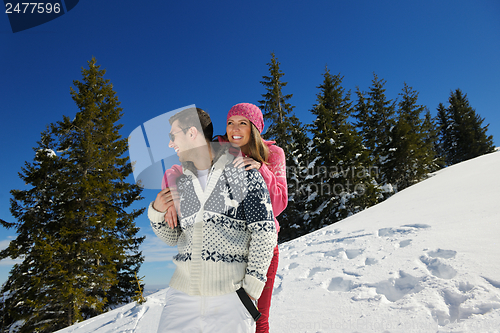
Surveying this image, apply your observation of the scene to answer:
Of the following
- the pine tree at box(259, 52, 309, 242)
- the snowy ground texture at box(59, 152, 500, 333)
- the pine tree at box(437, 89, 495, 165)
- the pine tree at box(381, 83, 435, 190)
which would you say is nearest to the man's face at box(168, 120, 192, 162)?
the snowy ground texture at box(59, 152, 500, 333)

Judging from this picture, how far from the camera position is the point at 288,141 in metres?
16.2

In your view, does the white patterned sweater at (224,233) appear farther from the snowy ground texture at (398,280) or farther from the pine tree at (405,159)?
the pine tree at (405,159)

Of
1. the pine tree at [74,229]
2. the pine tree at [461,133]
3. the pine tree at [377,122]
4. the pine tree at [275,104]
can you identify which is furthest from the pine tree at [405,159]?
the pine tree at [74,229]

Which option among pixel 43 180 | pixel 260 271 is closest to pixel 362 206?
pixel 260 271

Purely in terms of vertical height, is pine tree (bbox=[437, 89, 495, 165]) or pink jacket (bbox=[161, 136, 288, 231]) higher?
pine tree (bbox=[437, 89, 495, 165])

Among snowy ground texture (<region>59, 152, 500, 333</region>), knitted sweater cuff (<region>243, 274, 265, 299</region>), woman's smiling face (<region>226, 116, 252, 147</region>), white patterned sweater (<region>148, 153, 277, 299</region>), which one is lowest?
snowy ground texture (<region>59, 152, 500, 333</region>)

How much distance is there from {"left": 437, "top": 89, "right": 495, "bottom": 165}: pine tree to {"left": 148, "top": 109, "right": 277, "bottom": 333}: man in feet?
121

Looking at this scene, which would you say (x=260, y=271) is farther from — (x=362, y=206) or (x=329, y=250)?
(x=362, y=206)

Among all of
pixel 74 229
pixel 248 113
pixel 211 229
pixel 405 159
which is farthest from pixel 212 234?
pixel 405 159

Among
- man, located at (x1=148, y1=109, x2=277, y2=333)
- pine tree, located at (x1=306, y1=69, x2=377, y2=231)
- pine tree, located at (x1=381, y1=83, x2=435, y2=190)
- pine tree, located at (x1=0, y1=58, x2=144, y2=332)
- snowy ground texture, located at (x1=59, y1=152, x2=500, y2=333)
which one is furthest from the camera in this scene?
pine tree, located at (x1=381, y1=83, x2=435, y2=190)

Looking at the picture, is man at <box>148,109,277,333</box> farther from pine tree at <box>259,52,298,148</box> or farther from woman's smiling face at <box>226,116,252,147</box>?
pine tree at <box>259,52,298,148</box>

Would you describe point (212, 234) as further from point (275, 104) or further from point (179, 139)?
point (275, 104)

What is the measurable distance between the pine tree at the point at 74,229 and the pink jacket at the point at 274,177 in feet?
32.4

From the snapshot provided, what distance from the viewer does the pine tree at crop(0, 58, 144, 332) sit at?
30.7ft
